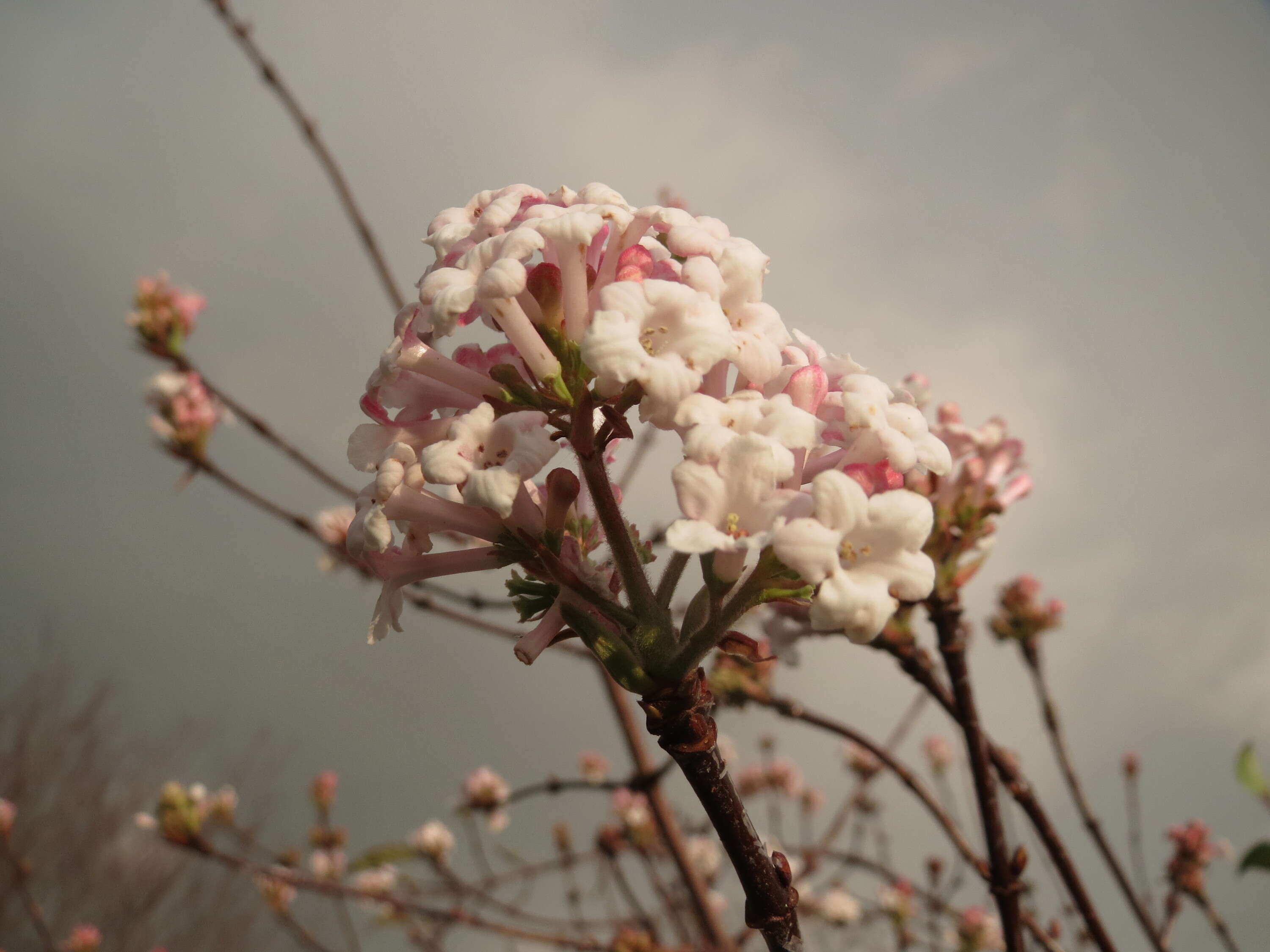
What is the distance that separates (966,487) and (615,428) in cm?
156

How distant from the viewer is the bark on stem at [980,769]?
71.3 inches

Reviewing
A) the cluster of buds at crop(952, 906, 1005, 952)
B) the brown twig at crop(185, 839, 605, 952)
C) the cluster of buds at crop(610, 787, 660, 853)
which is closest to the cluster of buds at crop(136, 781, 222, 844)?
the brown twig at crop(185, 839, 605, 952)

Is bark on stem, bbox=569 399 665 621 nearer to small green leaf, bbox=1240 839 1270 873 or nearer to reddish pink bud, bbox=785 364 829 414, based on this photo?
reddish pink bud, bbox=785 364 829 414

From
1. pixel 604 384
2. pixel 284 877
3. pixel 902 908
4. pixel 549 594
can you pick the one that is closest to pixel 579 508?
pixel 549 594

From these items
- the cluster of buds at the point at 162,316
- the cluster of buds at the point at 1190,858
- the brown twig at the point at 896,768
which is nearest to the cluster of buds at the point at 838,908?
the cluster of buds at the point at 1190,858

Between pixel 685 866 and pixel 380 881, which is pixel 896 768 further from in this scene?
pixel 380 881

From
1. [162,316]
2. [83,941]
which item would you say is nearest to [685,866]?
[162,316]

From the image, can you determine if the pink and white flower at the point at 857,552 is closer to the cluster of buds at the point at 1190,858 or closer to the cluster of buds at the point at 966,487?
the cluster of buds at the point at 966,487

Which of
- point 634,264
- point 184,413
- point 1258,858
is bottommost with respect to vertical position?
point 634,264

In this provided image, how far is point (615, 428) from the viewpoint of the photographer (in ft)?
4.04

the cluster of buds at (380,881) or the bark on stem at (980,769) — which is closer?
the bark on stem at (980,769)

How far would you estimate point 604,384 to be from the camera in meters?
1.10

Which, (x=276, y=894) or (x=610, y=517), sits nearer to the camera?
(x=610, y=517)

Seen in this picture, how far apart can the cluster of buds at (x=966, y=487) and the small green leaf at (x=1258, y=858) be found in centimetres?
196
